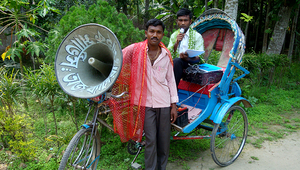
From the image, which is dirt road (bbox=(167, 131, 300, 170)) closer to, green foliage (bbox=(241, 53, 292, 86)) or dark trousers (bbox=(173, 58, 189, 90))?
dark trousers (bbox=(173, 58, 189, 90))

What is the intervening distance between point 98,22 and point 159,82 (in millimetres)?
1511

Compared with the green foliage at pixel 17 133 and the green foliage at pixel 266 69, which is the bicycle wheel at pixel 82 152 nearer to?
the green foliage at pixel 17 133

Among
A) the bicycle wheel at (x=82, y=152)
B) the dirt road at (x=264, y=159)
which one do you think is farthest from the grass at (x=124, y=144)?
the bicycle wheel at (x=82, y=152)

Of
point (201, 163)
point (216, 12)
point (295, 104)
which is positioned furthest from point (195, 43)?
point (295, 104)

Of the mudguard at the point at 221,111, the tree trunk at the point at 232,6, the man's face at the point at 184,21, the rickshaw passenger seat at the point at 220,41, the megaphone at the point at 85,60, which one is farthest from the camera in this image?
the tree trunk at the point at 232,6

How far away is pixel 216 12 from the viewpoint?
11.3 feet

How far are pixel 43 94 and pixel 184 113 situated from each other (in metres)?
1.95

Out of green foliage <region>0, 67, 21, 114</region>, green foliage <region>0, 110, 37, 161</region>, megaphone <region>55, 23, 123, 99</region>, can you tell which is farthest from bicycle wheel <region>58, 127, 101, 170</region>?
green foliage <region>0, 67, 21, 114</region>

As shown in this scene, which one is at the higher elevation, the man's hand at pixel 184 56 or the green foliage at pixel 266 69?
the man's hand at pixel 184 56

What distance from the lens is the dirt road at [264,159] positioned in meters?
3.16

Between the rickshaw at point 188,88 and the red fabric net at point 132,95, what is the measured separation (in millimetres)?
141

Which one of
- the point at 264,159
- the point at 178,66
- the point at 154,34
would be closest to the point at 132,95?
the point at 154,34

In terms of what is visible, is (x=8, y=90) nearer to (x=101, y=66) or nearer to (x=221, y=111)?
(x=101, y=66)

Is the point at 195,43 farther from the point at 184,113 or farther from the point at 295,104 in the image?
the point at 295,104
